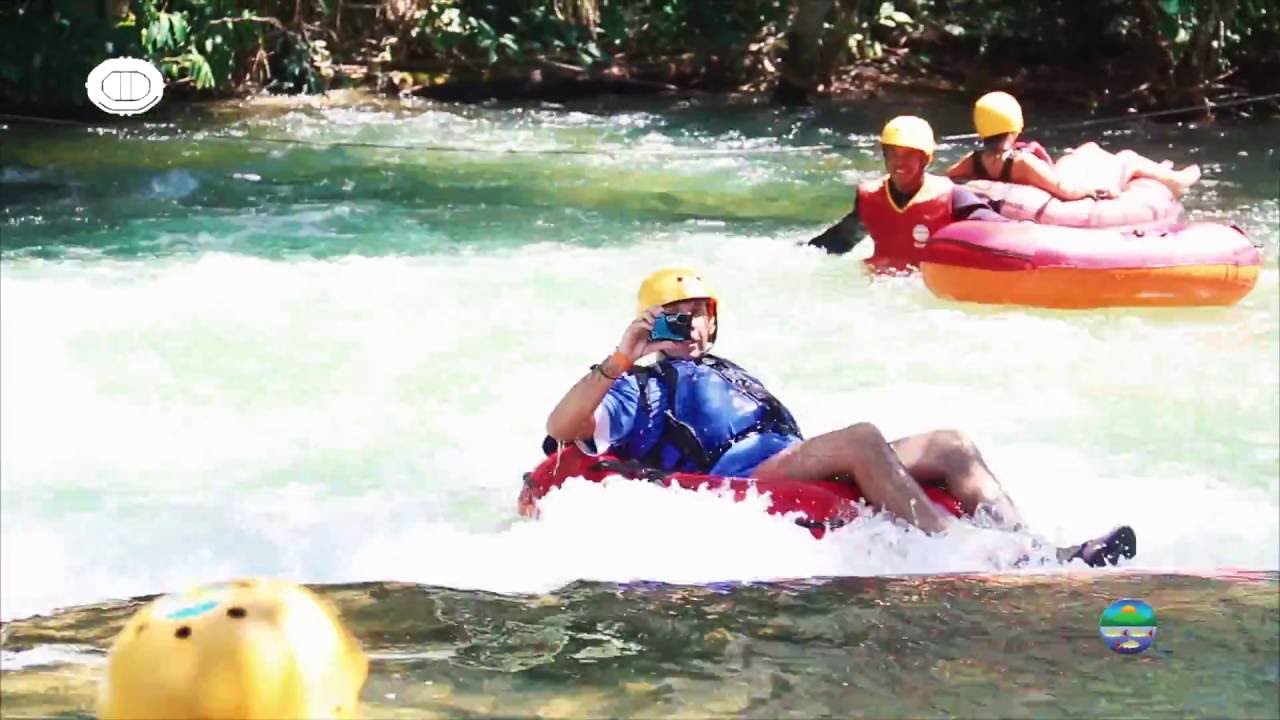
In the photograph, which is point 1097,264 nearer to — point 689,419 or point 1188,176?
point 1188,176

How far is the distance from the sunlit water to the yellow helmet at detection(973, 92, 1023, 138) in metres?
0.74

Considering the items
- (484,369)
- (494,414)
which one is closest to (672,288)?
(494,414)

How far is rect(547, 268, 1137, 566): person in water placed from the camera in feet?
12.1

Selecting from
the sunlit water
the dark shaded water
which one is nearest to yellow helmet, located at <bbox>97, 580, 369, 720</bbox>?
the dark shaded water

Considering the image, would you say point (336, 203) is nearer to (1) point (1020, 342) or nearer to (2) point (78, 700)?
(1) point (1020, 342)

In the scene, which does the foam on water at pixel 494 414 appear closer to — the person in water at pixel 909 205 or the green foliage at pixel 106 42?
the person in water at pixel 909 205

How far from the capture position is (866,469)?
3725 millimetres

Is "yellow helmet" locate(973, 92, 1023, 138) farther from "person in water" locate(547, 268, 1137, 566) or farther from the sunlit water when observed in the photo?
"person in water" locate(547, 268, 1137, 566)

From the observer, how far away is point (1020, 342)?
653 cm

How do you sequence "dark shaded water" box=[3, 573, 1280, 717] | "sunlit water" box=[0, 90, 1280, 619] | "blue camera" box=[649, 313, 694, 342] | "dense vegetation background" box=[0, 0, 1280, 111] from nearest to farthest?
"dark shaded water" box=[3, 573, 1280, 717], "blue camera" box=[649, 313, 694, 342], "sunlit water" box=[0, 90, 1280, 619], "dense vegetation background" box=[0, 0, 1280, 111]

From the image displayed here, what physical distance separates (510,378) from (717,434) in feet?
7.58

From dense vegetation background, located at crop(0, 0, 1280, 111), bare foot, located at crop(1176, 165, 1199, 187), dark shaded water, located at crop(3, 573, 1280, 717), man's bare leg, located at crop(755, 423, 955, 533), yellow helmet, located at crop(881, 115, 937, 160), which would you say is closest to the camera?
dark shaded water, located at crop(3, 573, 1280, 717)

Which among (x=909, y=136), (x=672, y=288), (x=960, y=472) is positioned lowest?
(x=960, y=472)

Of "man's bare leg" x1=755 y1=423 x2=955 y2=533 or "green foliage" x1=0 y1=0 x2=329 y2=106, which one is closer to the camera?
"man's bare leg" x1=755 y1=423 x2=955 y2=533
